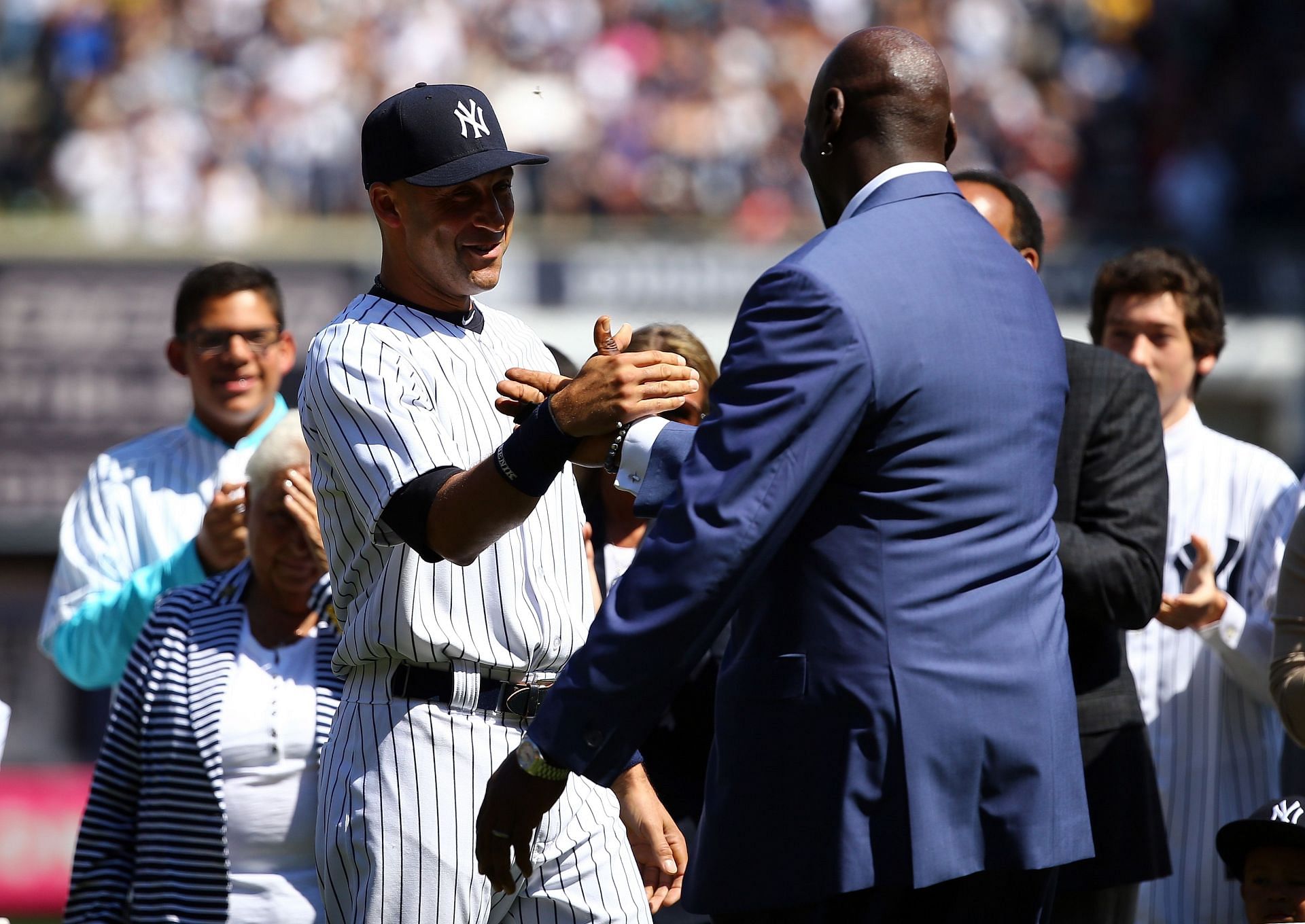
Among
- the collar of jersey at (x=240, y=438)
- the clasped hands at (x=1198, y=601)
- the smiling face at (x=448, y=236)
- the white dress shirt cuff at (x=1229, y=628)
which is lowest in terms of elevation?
the white dress shirt cuff at (x=1229, y=628)

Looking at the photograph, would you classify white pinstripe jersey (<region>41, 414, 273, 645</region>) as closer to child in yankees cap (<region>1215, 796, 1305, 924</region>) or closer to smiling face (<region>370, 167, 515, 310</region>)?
smiling face (<region>370, 167, 515, 310</region>)

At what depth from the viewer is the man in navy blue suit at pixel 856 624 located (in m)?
2.59

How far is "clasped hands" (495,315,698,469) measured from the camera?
9.20 feet

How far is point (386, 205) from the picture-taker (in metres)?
3.23

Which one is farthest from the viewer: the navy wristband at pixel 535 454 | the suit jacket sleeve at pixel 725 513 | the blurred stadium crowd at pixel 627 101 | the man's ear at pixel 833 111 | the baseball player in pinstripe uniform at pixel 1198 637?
the blurred stadium crowd at pixel 627 101

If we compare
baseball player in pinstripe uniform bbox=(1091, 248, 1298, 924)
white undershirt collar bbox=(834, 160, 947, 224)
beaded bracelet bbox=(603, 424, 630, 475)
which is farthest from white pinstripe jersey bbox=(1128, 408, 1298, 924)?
beaded bracelet bbox=(603, 424, 630, 475)

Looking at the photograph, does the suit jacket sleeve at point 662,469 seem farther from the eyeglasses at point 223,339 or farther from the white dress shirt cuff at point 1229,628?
the eyeglasses at point 223,339

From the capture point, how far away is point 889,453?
8.75 ft

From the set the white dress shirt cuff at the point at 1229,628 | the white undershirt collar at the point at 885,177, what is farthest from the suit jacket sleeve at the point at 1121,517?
the white undershirt collar at the point at 885,177

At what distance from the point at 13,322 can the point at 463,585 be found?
28.2ft

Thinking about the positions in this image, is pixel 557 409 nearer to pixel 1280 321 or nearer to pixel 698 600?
pixel 698 600

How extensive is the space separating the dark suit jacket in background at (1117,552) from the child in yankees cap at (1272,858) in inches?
12.4

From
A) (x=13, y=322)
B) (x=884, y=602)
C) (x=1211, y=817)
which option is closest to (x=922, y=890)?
(x=884, y=602)

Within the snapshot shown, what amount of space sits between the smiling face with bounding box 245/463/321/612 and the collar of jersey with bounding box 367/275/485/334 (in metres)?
0.78
